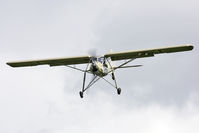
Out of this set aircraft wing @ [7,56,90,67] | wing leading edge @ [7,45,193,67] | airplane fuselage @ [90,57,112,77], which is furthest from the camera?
aircraft wing @ [7,56,90,67]

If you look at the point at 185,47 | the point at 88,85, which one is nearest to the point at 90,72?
the point at 88,85

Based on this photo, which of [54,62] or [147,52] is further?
[54,62]

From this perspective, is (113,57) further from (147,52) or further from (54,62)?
(54,62)

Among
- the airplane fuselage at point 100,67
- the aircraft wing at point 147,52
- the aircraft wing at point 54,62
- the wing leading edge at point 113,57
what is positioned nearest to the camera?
the airplane fuselage at point 100,67

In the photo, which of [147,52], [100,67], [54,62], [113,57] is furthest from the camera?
[113,57]

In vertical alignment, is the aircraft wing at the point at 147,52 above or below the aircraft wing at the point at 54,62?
above

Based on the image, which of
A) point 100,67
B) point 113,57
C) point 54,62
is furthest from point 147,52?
point 54,62

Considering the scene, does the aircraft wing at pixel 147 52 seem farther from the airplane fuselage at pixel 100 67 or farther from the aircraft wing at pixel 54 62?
the aircraft wing at pixel 54 62

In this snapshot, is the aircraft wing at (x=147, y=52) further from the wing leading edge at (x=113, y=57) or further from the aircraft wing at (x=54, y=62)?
the aircraft wing at (x=54, y=62)

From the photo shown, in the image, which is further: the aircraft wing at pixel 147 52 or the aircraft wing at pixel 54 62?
the aircraft wing at pixel 54 62

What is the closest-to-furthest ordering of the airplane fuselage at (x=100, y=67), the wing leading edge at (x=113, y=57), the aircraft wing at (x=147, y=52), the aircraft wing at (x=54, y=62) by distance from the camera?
the airplane fuselage at (x=100, y=67), the aircraft wing at (x=147, y=52), the wing leading edge at (x=113, y=57), the aircraft wing at (x=54, y=62)

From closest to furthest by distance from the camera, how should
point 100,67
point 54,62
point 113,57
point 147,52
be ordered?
point 100,67
point 147,52
point 54,62
point 113,57

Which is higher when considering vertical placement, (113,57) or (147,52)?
(147,52)

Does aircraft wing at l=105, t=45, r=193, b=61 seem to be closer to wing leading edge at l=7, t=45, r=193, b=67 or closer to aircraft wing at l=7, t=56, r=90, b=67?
wing leading edge at l=7, t=45, r=193, b=67
